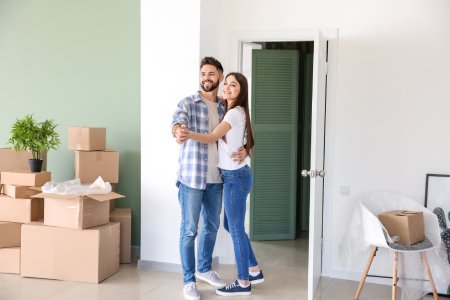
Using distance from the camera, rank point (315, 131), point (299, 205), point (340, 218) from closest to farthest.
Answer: point (315, 131)
point (340, 218)
point (299, 205)

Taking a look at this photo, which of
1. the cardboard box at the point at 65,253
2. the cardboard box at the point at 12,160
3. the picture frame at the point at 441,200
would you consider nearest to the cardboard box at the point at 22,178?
the cardboard box at the point at 12,160

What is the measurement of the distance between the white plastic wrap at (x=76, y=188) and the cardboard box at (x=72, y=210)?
4 centimetres

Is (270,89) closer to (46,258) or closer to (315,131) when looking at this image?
(315,131)

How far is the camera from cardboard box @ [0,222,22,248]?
4.58m

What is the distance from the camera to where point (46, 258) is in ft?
14.5

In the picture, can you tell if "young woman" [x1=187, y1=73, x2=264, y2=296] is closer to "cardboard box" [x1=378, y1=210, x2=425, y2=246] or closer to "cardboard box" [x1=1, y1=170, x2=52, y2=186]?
"cardboard box" [x1=378, y1=210, x2=425, y2=246]

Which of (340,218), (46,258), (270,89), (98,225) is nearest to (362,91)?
(340,218)

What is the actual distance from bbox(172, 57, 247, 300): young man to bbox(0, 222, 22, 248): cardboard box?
1404 millimetres

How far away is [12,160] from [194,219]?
1.83 metres

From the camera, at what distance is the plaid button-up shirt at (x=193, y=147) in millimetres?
3992

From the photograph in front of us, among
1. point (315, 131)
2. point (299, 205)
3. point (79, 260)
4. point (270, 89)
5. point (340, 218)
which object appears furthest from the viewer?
point (299, 205)

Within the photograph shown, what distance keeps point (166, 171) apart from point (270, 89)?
5.60 ft

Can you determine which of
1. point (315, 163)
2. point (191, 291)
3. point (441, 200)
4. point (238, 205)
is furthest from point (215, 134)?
point (441, 200)

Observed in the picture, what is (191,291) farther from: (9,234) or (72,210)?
(9,234)
